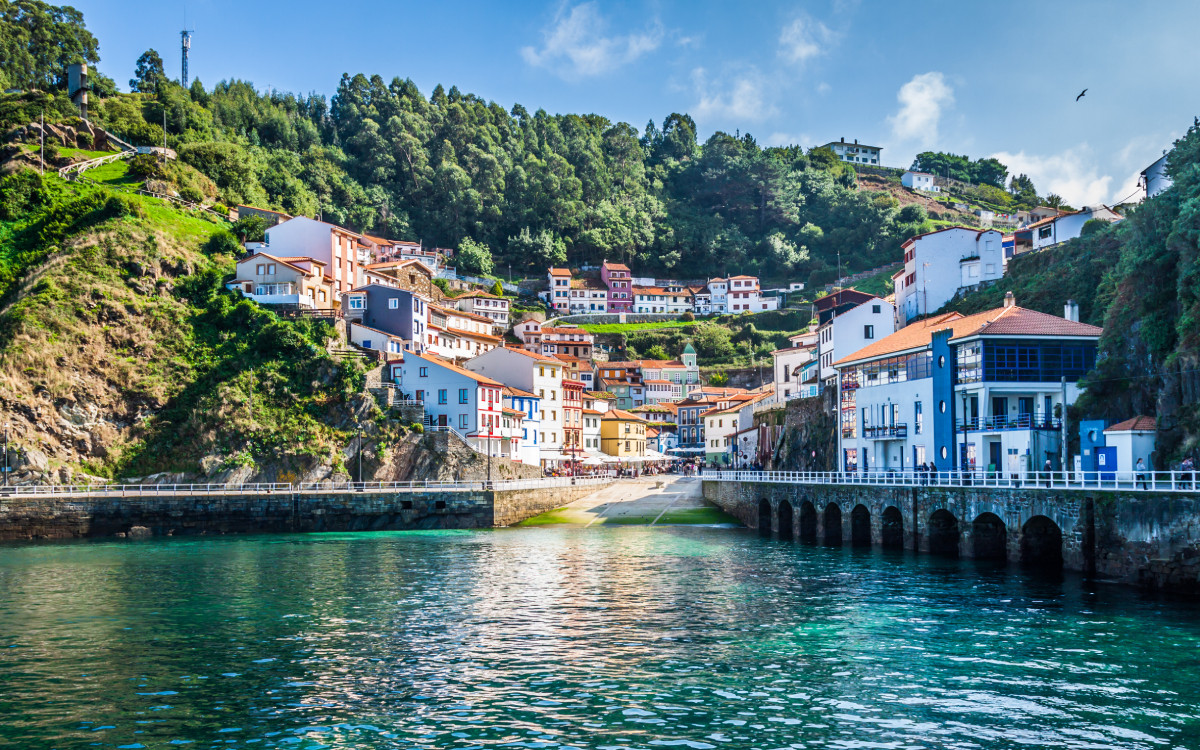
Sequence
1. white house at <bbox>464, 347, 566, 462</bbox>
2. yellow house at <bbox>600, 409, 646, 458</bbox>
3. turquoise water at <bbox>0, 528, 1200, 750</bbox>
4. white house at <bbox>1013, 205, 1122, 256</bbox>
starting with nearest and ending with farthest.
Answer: turquoise water at <bbox>0, 528, 1200, 750</bbox>
white house at <bbox>1013, 205, 1122, 256</bbox>
white house at <bbox>464, 347, 566, 462</bbox>
yellow house at <bbox>600, 409, 646, 458</bbox>

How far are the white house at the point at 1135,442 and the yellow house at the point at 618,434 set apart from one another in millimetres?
77429

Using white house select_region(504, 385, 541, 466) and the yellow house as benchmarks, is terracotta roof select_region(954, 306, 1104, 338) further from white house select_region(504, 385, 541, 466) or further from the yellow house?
the yellow house

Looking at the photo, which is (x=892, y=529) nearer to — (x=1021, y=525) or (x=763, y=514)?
(x=1021, y=525)

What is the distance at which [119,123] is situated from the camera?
5162 inches

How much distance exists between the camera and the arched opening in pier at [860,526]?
5491 cm

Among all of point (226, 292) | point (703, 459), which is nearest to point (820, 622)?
Result: point (226, 292)

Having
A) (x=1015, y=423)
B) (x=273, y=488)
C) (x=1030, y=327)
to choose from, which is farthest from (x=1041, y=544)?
(x=273, y=488)

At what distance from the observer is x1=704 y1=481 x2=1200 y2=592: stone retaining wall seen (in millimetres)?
33094

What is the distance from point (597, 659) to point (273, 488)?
53.1 metres

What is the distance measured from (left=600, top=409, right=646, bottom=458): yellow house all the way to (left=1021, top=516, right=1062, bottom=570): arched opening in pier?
75298 mm

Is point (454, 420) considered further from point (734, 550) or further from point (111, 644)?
point (111, 644)

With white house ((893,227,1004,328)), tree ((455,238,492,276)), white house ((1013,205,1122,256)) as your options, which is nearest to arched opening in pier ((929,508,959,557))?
white house ((893,227,1004,328))

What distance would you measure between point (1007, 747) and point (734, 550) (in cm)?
3526

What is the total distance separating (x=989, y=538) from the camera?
45000 millimetres
